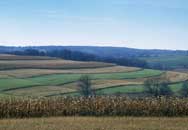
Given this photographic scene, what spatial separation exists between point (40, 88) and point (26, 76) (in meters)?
14.4

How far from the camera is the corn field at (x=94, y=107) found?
26.3 meters

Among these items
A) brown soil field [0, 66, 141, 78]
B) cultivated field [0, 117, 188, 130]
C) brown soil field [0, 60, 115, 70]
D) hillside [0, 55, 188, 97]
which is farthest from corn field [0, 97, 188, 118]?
brown soil field [0, 60, 115, 70]

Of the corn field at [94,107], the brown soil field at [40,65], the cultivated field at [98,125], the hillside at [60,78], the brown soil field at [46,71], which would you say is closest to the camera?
the cultivated field at [98,125]

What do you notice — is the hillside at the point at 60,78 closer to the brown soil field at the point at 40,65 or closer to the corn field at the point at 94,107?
the brown soil field at the point at 40,65

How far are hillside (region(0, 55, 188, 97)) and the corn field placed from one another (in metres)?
35.5

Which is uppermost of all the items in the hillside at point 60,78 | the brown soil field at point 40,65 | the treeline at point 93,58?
the treeline at point 93,58

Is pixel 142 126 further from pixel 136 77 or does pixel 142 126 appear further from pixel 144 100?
pixel 136 77

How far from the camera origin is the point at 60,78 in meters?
82.7

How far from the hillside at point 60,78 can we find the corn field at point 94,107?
35.5m

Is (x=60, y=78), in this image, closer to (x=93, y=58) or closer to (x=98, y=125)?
(x=93, y=58)

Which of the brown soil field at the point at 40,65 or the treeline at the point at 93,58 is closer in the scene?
the brown soil field at the point at 40,65

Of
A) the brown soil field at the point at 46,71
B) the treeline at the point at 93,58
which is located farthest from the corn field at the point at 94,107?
the treeline at the point at 93,58

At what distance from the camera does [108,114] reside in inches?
1062

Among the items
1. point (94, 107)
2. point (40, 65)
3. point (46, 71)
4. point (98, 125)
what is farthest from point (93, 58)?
point (98, 125)
